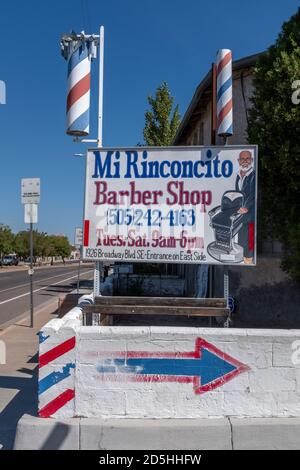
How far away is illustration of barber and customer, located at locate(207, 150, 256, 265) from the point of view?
17.4 ft

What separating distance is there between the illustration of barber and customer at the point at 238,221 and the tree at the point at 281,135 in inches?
88.4

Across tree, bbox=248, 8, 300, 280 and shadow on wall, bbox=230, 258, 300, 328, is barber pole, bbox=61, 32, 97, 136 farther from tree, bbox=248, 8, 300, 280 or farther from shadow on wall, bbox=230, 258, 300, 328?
shadow on wall, bbox=230, 258, 300, 328

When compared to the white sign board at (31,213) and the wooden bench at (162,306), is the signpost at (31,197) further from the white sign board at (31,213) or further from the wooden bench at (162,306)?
the wooden bench at (162,306)

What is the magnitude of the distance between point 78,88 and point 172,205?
1863 millimetres

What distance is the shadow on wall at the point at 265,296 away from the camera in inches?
455

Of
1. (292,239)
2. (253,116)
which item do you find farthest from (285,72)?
(292,239)

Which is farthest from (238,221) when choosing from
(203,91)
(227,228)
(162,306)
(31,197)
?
(203,91)

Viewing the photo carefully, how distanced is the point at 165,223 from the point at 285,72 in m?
3.74

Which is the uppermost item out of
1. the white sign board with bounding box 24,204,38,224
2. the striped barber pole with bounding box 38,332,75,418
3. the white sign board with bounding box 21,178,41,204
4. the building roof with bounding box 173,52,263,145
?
the building roof with bounding box 173,52,263,145

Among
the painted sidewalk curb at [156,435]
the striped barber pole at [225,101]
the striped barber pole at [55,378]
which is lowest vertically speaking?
the painted sidewalk curb at [156,435]

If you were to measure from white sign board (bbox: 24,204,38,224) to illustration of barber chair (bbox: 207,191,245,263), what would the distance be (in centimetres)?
782

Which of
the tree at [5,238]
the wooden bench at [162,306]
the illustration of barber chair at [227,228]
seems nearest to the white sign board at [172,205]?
the illustration of barber chair at [227,228]

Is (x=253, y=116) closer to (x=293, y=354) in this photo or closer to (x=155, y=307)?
(x=155, y=307)

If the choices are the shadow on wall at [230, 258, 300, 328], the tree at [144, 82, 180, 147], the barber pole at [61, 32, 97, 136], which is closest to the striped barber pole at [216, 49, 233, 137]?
the barber pole at [61, 32, 97, 136]
